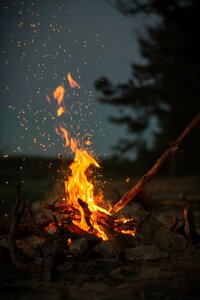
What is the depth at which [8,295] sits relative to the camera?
476cm

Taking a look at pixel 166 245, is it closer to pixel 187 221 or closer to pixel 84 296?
pixel 187 221

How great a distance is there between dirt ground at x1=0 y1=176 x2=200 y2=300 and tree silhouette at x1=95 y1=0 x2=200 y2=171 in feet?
34.3

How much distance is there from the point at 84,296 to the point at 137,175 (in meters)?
22.9

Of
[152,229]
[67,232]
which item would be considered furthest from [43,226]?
[152,229]

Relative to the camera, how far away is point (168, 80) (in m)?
19.2

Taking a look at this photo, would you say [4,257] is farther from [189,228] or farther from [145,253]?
[189,228]

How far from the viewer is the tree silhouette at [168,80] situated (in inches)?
588

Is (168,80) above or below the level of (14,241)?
above

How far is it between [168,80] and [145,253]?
14429mm

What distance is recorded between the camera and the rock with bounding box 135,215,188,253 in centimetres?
636

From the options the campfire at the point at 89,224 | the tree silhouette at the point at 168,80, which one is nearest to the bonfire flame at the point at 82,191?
the campfire at the point at 89,224

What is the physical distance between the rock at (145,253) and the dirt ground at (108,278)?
2cm

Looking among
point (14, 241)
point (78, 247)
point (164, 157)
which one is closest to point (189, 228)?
point (164, 157)

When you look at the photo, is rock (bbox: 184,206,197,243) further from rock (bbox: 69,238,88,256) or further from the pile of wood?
rock (bbox: 69,238,88,256)
